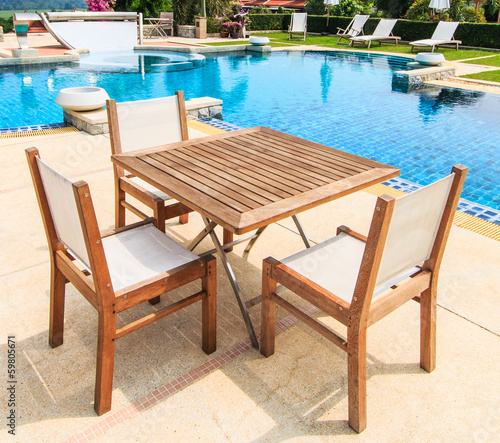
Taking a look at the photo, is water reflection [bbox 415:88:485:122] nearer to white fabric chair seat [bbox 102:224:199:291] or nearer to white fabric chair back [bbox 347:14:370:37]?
white fabric chair seat [bbox 102:224:199:291]

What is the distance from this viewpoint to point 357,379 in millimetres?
1876

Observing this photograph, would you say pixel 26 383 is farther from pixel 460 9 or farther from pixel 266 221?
pixel 460 9

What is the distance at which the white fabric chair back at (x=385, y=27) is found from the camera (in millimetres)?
19223

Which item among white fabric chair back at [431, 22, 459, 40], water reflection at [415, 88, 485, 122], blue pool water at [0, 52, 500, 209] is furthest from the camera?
white fabric chair back at [431, 22, 459, 40]

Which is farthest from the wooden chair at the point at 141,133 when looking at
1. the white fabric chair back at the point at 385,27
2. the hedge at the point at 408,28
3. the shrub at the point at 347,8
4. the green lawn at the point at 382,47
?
the shrub at the point at 347,8

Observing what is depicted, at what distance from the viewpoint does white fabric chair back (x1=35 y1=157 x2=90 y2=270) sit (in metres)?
1.82

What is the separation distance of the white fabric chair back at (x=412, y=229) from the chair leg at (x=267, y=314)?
543mm

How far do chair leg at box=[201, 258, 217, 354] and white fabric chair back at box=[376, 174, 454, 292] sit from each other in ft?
2.62

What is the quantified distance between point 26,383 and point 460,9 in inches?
961

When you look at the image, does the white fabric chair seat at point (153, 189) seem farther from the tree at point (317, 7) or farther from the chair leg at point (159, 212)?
the tree at point (317, 7)

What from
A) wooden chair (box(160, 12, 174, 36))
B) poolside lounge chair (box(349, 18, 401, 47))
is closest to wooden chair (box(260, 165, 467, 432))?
poolside lounge chair (box(349, 18, 401, 47))

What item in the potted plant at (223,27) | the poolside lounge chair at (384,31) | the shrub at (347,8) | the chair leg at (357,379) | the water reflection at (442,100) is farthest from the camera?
the shrub at (347,8)

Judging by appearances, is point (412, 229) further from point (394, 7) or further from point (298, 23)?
point (394, 7)

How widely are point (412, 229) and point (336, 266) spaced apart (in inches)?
18.5
